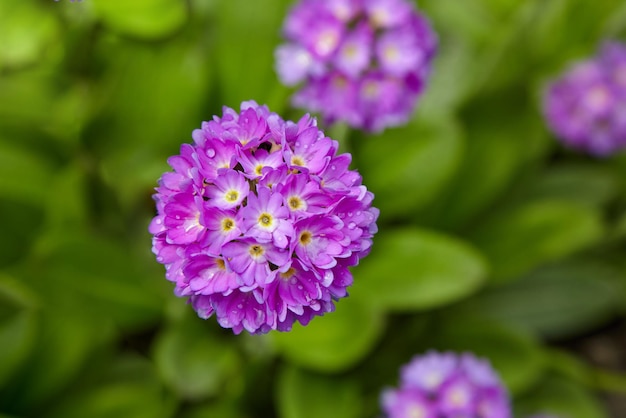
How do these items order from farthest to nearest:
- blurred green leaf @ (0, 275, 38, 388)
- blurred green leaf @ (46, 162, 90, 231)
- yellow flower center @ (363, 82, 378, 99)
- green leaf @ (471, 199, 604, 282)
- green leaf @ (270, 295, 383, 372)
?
1. green leaf @ (471, 199, 604, 282)
2. blurred green leaf @ (46, 162, 90, 231)
3. green leaf @ (270, 295, 383, 372)
4. yellow flower center @ (363, 82, 378, 99)
5. blurred green leaf @ (0, 275, 38, 388)

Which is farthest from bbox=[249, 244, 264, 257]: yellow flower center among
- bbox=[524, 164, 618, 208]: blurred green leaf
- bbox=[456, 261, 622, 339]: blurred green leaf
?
bbox=[524, 164, 618, 208]: blurred green leaf

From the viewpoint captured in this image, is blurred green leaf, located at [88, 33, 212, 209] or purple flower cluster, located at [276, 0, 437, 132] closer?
purple flower cluster, located at [276, 0, 437, 132]

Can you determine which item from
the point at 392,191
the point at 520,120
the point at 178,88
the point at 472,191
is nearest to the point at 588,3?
the point at 520,120

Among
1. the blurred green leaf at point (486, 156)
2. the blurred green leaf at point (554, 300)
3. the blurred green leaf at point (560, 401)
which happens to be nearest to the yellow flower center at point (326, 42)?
the blurred green leaf at point (486, 156)

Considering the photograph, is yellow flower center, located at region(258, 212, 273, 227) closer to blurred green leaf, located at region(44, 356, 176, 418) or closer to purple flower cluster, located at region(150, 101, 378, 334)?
purple flower cluster, located at region(150, 101, 378, 334)

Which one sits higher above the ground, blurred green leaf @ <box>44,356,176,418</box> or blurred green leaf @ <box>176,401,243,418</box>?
blurred green leaf @ <box>44,356,176,418</box>

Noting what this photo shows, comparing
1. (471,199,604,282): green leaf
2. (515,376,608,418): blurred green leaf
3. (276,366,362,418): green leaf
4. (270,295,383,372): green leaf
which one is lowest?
(515,376,608,418): blurred green leaf

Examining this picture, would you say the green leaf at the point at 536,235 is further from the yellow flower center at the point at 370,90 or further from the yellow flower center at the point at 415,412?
the yellow flower center at the point at 370,90
